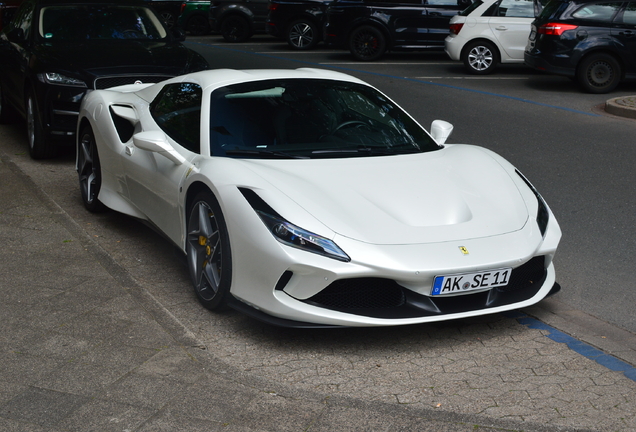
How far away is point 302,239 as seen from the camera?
13.2 ft

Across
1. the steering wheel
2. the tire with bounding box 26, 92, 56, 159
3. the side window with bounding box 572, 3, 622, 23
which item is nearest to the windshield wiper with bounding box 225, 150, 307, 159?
the steering wheel

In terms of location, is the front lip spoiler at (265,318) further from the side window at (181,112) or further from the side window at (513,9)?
the side window at (513,9)

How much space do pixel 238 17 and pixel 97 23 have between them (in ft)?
49.8

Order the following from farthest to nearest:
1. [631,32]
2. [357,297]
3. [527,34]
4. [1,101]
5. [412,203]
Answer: [527,34]
[631,32]
[1,101]
[412,203]
[357,297]

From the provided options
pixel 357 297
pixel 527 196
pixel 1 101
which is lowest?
pixel 1 101

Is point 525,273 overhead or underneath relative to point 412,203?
underneath

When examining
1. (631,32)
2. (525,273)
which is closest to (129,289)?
(525,273)

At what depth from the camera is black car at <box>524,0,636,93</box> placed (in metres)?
13.3

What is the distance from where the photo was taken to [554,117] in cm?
1137

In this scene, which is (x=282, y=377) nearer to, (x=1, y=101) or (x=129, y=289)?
(x=129, y=289)

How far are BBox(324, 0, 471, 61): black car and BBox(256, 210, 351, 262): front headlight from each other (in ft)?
48.4

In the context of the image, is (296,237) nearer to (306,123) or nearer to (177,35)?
(306,123)

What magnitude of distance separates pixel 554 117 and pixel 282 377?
853 cm

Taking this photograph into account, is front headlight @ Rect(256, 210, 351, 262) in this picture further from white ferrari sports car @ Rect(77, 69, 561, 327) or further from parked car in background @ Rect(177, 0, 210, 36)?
parked car in background @ Rect(177, 0, 210, 36)
